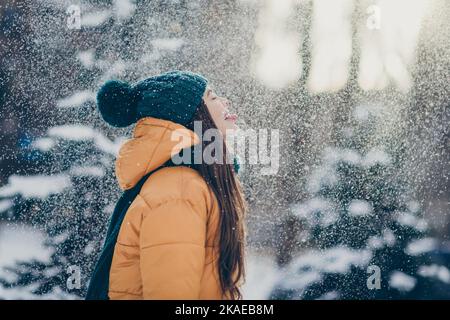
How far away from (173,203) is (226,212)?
181 millimetres

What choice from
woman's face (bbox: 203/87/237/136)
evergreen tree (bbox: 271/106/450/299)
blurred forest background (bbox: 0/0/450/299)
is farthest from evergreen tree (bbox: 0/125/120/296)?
woman's face (bbox: 203/87/237/136)

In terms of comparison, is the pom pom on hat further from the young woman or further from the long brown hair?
the long brown hair

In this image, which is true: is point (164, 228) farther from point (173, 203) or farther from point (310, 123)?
point (310, 123)

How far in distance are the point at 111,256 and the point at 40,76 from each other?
1.68 metres

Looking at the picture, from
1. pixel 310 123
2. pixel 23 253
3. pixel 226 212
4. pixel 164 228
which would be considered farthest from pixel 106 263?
pixel 310 123

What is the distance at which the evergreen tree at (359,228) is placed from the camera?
243cm

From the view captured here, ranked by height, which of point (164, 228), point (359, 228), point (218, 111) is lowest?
point (359, 228)

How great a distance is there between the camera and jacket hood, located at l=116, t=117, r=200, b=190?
1.05 metres

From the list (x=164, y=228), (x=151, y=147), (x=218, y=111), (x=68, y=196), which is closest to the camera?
(x=164, y=228)

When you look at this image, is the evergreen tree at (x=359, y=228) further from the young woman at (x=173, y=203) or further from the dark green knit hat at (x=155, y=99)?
the dark green knit hat at (x=155, y=99)

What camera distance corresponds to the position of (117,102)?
1136mm

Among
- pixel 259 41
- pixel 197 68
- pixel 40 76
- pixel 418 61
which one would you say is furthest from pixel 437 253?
pixel 40 76

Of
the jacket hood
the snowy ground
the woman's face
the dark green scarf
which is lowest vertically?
the snowy ground

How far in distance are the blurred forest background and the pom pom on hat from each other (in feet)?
4.09
